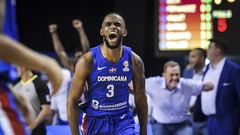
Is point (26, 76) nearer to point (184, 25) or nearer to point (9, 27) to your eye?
point (184, 25)

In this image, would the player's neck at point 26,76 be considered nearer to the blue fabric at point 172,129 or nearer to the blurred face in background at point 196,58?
the blue fabric at point 172,129

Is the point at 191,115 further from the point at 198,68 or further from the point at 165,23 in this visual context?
the point at 165,23

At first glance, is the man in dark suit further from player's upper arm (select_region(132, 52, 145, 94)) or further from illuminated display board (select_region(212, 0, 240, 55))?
player's upper arm (select_region(132, 52, 145, 94))

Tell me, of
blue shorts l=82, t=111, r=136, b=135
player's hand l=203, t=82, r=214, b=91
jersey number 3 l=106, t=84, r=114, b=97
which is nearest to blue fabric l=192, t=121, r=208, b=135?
player's hand l=203, t=82, r=214, b=91

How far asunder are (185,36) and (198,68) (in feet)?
2.14

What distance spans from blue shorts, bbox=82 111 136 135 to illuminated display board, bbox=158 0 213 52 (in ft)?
11.8

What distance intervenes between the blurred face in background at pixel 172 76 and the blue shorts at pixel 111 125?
2151mm

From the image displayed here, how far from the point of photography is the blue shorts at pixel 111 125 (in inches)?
197

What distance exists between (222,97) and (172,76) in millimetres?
673

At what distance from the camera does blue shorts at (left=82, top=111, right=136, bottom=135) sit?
197 inches

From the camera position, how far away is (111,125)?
500 cm

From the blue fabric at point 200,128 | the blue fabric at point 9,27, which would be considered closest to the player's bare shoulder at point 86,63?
the blue fabric at point 9,27

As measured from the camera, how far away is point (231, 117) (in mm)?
7371

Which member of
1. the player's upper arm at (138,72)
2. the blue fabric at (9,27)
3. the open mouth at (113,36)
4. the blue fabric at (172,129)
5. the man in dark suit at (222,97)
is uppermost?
the blue fabric at (9,27)
